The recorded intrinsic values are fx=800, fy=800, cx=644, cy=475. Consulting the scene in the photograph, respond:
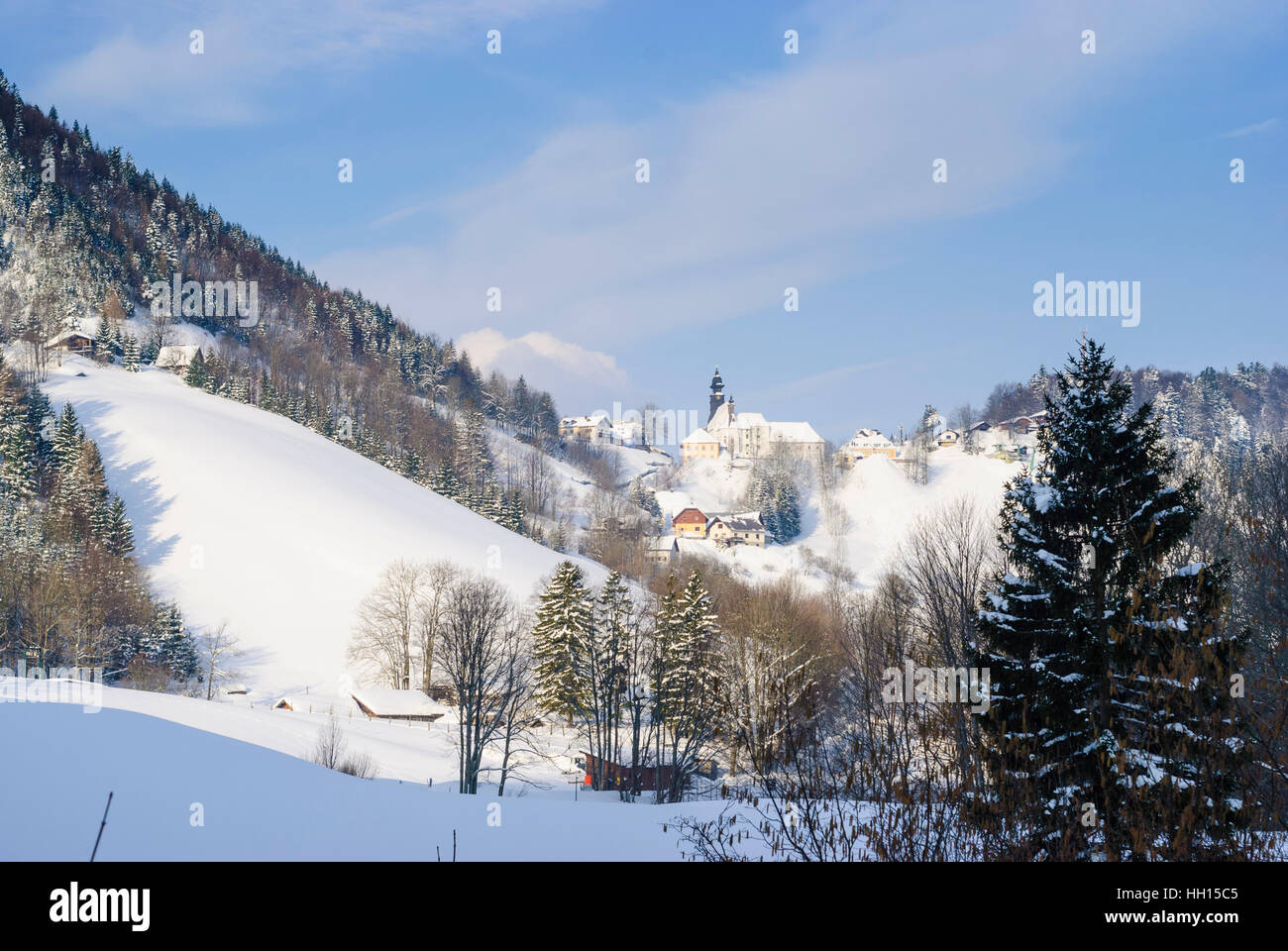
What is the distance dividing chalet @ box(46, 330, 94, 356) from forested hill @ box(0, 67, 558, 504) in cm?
129

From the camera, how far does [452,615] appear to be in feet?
113

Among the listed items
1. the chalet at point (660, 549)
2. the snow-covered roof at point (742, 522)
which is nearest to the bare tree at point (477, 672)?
the chalet at point (660, 549)

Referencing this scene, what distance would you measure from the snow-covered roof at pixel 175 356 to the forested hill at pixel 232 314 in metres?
3.01

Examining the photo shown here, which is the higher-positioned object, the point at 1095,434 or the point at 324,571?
the point at 1095,434

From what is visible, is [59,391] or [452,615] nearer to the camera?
[452,615]

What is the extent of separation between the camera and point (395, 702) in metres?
37.1

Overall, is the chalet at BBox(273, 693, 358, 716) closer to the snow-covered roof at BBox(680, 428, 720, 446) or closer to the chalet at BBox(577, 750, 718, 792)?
the chalet at BBox(577, 750, 718, 792)

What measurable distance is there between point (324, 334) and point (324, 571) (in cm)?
7872

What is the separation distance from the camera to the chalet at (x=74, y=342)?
272 feet

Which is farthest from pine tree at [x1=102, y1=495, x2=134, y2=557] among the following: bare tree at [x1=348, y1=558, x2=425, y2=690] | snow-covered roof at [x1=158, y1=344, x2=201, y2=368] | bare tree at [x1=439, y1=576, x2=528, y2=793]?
snow-covered roof at [x1=158, y1=344, x2=201, y2=368]
